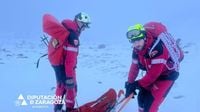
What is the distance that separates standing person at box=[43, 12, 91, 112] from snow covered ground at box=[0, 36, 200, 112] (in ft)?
3.02

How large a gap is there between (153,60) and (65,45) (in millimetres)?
1417

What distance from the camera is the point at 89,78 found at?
8.89m

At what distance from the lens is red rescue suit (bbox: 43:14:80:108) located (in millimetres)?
5547

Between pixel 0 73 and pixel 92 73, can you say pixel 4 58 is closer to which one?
pixel 0 73

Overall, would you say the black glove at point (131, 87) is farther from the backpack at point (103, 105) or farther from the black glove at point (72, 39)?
the black glove at point (72, 39)

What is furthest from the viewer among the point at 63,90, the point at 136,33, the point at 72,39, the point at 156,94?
the point at 63,90

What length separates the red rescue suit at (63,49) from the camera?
5.55 metres

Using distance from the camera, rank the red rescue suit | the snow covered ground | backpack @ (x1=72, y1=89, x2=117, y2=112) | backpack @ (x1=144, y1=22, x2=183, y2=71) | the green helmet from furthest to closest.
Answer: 1. the snow covered ground
2. backpack @ (x1=72, y1=89, x2=117, y2=112)
3. the red rescue suit
4. backpack @ (x1=144, y1=22, x2=183, y2=71)
5. the green helmet

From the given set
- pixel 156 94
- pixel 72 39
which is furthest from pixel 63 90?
pixel 156 94

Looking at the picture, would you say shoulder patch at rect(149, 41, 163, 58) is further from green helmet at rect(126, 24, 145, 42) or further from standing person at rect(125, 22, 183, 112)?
green helmet at rect(126, 24, 145, 42)

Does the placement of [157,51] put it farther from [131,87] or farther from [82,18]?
[82,18]

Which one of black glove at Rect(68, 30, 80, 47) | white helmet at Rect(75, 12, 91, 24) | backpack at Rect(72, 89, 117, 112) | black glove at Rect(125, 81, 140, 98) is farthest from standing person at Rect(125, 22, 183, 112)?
white helmet at Rect(75, 12, 91, 24)

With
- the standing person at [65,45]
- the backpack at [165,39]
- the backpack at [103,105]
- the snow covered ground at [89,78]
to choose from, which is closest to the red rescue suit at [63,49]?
the standing person at [65,45]

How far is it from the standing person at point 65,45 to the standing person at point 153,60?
0.95m
